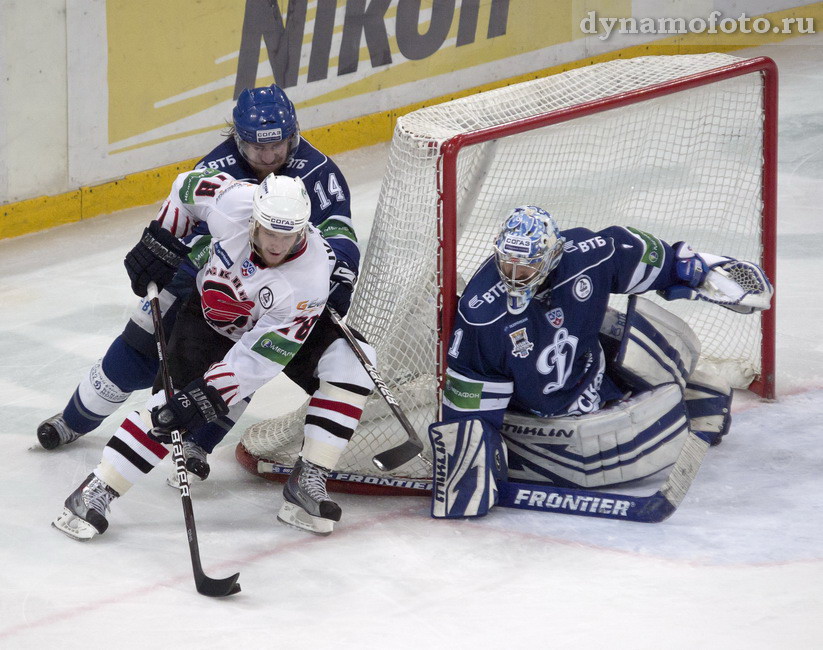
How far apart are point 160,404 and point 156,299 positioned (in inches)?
14.3

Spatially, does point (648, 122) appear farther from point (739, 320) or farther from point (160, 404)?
point (160, 404)

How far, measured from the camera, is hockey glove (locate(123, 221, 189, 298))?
3.43 metres

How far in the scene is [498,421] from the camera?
11.1 feet

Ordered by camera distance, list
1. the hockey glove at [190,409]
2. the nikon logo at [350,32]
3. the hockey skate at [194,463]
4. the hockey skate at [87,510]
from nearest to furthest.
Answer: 1. the hockey glove at [190,409]
2. the hockey skate at [87,510]
3. the hockey skate at [194,463]
4. the nikon logo at [350,32]

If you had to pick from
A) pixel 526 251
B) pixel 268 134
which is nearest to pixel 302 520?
pixel 526 251

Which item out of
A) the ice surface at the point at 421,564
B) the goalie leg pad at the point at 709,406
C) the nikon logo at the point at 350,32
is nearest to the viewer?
the ice surface at the point at 421,564

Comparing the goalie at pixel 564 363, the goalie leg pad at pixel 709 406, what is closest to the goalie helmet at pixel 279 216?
the goalie at pixel 564 363

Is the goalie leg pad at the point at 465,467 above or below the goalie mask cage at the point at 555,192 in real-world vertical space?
below

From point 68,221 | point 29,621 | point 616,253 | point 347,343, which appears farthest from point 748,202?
point 68,221

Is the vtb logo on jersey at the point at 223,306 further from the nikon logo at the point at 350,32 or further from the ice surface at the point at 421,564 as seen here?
the nikon logo at the point at 350,32

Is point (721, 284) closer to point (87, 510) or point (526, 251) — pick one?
point (526, 251)

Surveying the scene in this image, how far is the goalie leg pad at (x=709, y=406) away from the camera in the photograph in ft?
12.4

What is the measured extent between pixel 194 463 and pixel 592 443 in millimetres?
1146

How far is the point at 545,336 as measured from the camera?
3.37m
